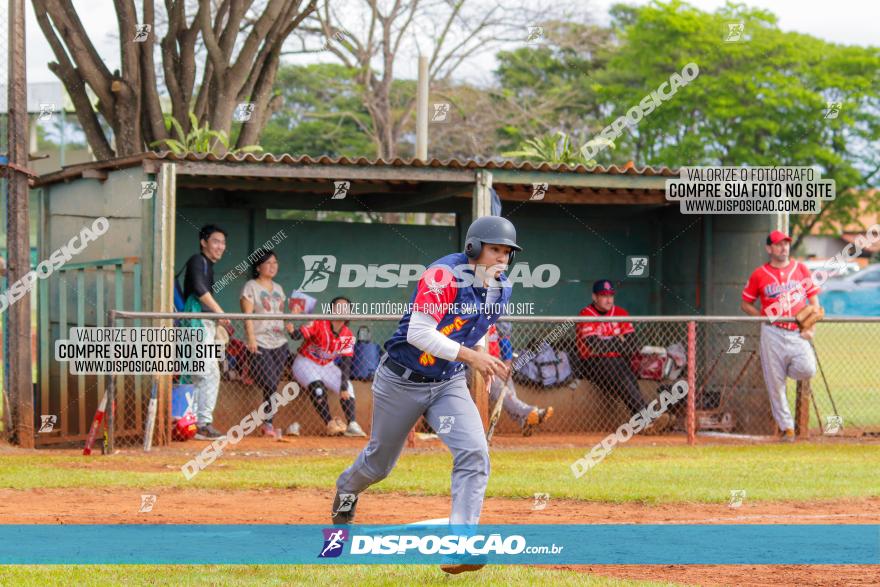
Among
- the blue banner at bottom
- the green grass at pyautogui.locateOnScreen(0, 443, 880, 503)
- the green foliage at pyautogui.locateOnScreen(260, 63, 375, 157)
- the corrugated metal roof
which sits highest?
the green foliage at pyautogui.locateOnScreen(260, 63, 375, 157)

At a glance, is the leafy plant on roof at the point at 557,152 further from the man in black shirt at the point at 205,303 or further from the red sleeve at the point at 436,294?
the red sleeve at the point at 436,294

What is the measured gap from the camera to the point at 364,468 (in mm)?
7316

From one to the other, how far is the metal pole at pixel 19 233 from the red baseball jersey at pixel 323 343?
288 cm

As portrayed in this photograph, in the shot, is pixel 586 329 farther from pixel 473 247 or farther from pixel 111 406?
pixel 473 247

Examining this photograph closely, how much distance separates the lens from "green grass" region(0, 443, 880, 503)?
1023 centimetres

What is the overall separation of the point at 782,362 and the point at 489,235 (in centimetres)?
792

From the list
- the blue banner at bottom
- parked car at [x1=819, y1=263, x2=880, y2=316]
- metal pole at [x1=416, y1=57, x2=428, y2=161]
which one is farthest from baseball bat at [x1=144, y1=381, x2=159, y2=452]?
parked car at [x1=819, y1=263, x2=880, y2=316]

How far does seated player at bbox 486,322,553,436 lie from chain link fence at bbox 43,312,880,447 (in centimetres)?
2

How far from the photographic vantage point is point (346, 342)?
13.8m

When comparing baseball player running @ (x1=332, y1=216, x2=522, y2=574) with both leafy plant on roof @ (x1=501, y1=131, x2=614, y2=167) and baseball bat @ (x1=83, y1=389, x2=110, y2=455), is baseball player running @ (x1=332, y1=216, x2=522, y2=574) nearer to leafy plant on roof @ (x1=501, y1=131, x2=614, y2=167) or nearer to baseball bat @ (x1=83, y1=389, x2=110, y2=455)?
baseball bat @ (x1=83, y1=389, x2=110, y2=455)

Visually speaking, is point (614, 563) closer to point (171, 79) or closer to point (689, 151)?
point (171, 79)

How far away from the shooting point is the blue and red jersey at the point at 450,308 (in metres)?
6.68

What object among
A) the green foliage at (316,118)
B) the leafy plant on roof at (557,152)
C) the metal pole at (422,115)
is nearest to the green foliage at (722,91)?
the green foliage at (316,118)

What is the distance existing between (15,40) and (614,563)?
8490 millimetres
